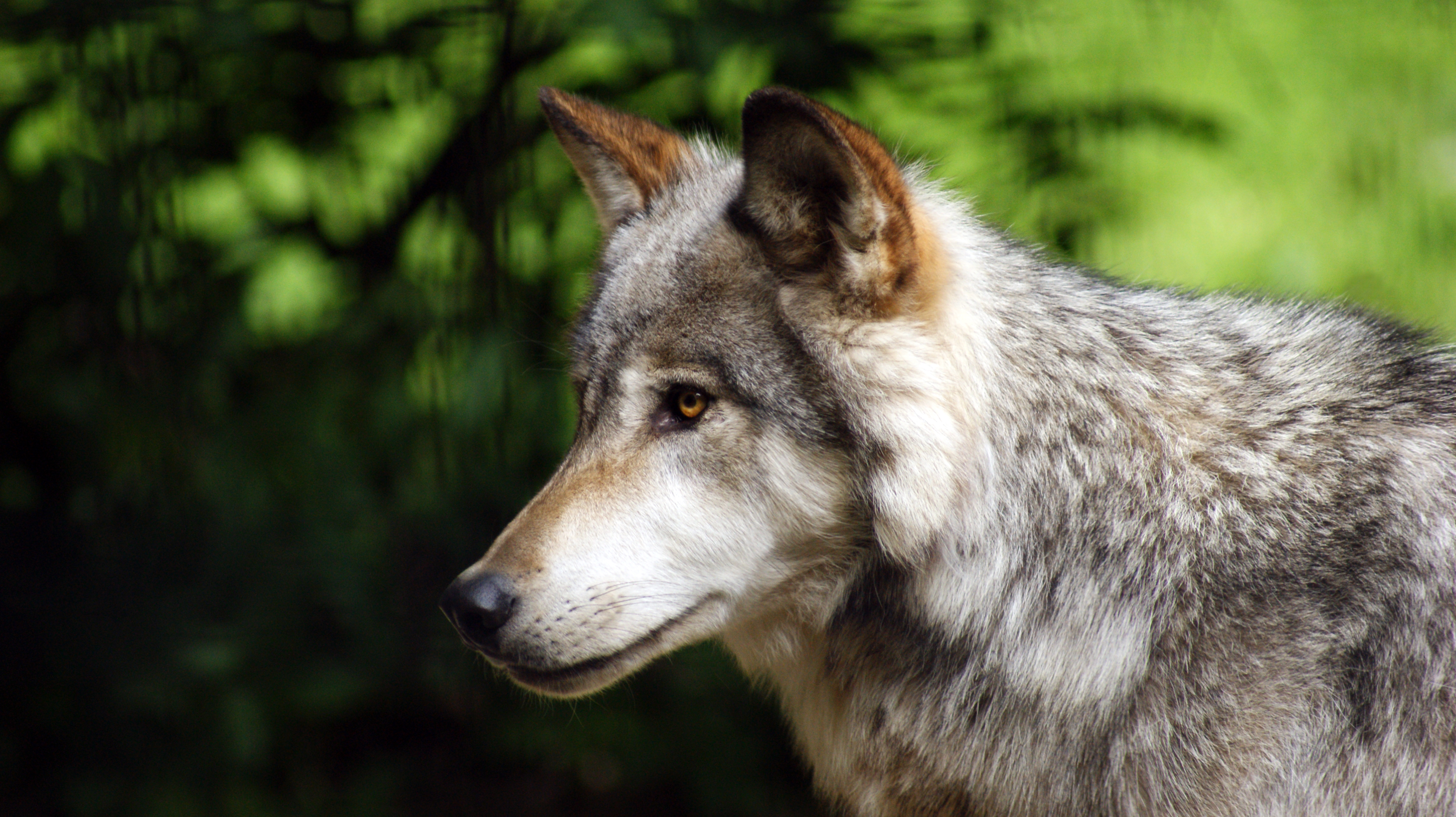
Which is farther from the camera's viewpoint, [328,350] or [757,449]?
[328,350]

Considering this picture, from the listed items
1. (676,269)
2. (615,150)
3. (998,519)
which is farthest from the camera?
(615,150)

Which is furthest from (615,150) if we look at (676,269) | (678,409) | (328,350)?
(328,350)

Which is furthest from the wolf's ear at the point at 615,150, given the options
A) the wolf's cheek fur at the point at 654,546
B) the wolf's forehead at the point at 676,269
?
the wolf's cheek fur at the point at 654,546

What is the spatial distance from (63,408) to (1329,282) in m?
5.10

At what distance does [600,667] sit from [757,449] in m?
0.55

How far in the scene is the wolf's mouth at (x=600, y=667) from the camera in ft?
7.25

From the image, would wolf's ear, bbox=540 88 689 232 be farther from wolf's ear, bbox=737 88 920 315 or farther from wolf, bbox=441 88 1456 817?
wolf's ear, bbox=737 88 920 315

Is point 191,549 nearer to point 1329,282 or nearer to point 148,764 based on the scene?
point 148,764

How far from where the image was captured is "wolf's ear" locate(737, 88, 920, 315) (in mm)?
2012

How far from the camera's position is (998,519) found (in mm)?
2232

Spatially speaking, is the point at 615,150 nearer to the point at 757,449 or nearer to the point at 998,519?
the point at 757,449

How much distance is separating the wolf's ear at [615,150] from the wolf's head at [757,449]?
1.72 ft

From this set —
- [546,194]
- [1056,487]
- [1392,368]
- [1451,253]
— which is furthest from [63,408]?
[1451,253]

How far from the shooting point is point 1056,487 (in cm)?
223
